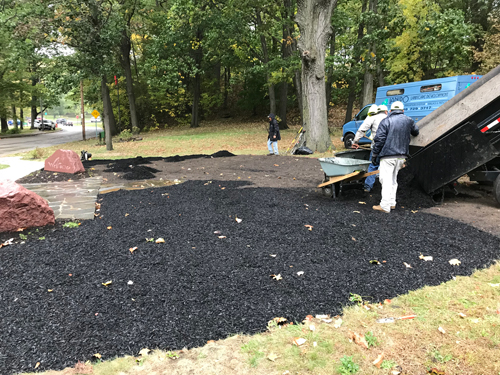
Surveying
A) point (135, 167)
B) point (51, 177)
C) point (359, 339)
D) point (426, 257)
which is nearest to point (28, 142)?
point (51, 177)

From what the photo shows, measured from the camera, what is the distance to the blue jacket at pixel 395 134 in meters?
6.16

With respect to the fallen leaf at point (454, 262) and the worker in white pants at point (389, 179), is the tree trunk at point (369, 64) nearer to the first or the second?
→ the worker in white pants at point (389, 179)

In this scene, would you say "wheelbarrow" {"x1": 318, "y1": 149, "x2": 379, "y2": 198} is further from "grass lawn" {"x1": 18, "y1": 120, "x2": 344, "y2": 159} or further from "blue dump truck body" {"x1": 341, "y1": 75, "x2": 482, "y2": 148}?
"blue dump truck body" {"x1": 341, "y1": 75, "x2": 482, "y2": 148}

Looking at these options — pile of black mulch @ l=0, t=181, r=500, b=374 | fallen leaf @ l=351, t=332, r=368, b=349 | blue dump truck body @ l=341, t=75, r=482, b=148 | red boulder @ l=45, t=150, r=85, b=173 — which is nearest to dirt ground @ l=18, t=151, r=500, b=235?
red boulder @ l=45, t=150, r=85, b=173

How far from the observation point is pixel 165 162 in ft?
45.0

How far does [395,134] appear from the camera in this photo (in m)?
6.18

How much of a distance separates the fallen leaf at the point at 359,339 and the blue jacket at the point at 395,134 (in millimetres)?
4027

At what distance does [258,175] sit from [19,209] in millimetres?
6364

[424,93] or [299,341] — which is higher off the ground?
[424,93]

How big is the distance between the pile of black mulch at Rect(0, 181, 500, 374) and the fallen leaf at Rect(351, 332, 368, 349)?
1.45ft

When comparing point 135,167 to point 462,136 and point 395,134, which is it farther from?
point 462,136

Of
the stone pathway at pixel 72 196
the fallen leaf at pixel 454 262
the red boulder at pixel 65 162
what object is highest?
the red boulder at pixel 65 162

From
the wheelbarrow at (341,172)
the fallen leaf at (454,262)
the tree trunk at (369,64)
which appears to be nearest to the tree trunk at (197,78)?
the tree trunk at (369,64)

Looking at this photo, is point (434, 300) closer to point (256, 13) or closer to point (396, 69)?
point (396, 69)
